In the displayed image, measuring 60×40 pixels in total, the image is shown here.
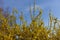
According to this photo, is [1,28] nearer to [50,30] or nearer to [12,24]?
[12,24]

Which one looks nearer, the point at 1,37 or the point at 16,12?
the point at 1,37

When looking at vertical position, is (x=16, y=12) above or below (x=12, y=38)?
above

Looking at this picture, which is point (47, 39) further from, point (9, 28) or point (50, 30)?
point (9, 28)

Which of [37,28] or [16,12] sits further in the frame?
[16,12]

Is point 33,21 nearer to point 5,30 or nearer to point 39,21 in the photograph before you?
point 39,21

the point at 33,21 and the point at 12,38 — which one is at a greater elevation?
the point at 33,21

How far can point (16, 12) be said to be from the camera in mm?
6418

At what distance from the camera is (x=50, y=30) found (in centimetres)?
595

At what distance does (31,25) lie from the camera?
585 cm

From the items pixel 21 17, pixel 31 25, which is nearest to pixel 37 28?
pixel 31 25

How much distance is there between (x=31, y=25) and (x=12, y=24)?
542mm

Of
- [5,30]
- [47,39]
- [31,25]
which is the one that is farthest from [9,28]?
[47,39]

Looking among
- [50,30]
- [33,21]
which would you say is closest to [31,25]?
[33,21]

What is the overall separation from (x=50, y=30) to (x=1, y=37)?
1.24 m
